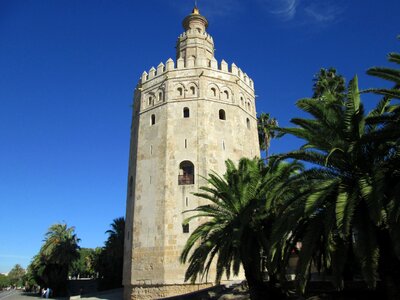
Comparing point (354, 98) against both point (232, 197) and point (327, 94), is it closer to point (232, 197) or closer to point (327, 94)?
point (327, 94)

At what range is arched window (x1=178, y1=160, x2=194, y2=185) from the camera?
71.1ft

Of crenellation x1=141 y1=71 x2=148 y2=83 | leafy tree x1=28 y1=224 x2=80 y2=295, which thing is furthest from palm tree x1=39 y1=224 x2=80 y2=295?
crenellation x1=141 y1=71 x2=148 y2=83

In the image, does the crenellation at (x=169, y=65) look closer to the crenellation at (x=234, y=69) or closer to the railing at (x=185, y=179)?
the crenellation at (x=234, y=69)

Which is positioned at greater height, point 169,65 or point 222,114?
point 169,65

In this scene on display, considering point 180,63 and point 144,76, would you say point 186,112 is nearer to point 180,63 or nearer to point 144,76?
point 180,63

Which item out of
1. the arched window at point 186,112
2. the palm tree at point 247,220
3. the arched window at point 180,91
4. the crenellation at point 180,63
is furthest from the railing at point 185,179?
the crenellation at point 180,63

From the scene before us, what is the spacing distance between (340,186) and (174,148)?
14.5 m

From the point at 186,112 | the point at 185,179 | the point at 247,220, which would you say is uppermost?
the point at 186,112

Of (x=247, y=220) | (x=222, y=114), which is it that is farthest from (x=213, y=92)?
(x=247, y=220)

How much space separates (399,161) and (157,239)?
579 inches

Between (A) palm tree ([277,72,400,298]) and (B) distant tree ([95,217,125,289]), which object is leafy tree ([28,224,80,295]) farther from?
(A) palm tree ([277,72,400,298])

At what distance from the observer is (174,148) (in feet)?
73.5

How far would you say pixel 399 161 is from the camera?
8523 millimetres

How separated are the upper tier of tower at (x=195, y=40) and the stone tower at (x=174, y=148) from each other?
94 millimetres
